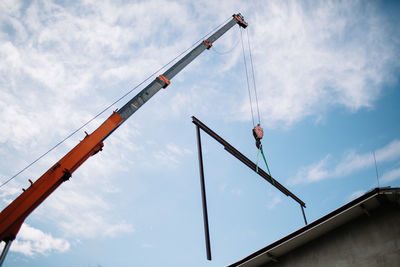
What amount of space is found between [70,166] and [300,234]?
773 centimetres

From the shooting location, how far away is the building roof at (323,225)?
→ 5.79m

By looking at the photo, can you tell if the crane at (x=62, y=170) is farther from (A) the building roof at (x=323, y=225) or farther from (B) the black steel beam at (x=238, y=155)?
(A) the building roof at (x=323, y=225)

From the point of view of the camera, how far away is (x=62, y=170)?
26.9ft

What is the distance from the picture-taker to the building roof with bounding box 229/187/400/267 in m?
5.79

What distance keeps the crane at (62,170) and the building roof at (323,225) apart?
6.41 metres

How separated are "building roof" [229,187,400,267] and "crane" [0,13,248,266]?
6415 mm

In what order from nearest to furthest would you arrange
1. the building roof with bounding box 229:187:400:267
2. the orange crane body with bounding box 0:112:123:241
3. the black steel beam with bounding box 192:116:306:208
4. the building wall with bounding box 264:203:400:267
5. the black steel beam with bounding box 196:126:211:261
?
the building wall with bounding box 264:203:400:267 < the building roof with bounding box 229:187:400:267 < the black steel beam with bounding box 196:126:211:261 < the orange crane body with bounding box 0:112:123:241 < the black steel beam with bounding box 192:116:306:208

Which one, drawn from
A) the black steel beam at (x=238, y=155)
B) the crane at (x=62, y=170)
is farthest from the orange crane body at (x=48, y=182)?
the black steel beam at (x=238, y=155)

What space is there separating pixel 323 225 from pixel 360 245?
925 millimetres

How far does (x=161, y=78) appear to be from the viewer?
1241 centimetres

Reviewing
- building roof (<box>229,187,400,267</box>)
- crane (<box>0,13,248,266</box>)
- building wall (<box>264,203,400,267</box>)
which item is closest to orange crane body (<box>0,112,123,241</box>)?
crane (<box>0,13,248,266</box>)

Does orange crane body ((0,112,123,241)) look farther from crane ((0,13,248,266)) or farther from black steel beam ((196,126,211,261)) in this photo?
black steel beam ((196,126,211,261))

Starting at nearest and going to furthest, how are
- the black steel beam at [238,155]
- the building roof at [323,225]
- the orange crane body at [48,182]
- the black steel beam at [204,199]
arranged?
the building roof at [323,225]
the black steel beam at [204,199]
the orange crane body at [48,182]
the black steel beam at [238,155]

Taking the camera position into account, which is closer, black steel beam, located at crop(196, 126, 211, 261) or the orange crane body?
black steel beam, located at crop(196, 126, 211, 261)
